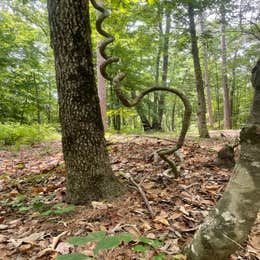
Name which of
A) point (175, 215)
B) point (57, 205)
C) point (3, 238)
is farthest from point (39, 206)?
point (175, 215)

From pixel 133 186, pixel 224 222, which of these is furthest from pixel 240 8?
pixel 224 222

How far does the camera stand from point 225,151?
8.96 feet

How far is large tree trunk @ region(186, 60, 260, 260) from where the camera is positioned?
1.04 metres

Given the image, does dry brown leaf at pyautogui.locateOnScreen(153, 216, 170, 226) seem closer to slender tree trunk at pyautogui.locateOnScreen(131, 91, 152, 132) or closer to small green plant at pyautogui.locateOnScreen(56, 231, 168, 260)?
small green plant at pyautogui.locateOnScreen(56, 231, 168, 260)

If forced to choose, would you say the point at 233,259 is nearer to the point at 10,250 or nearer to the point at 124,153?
the point at 10,250

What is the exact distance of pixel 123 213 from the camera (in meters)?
1.79

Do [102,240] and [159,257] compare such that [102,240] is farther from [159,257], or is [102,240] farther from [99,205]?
[99,205]

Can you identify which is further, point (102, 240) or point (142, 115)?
point (142, 115)

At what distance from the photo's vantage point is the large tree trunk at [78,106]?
5.98 feet

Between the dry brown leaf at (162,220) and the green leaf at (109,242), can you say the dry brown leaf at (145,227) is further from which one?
the green leaf at (109,242)

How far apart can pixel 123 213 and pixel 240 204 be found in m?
1.00

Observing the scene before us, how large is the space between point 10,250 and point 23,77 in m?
8.00

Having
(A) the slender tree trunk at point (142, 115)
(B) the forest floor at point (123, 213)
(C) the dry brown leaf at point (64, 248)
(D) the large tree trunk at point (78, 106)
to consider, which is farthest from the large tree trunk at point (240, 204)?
(A) the slender tree trunk at point (142, 115)

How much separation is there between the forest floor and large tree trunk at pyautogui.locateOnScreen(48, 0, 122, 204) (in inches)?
8.0
